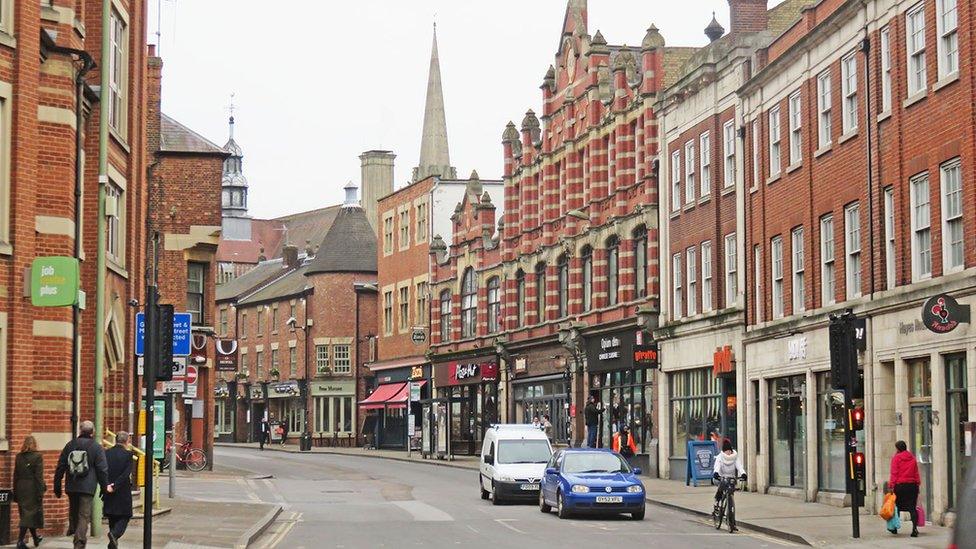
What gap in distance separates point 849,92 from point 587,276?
23.2m

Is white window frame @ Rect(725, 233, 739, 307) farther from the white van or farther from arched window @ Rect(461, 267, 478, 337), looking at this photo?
arched window @ Rect(461, 267, 478, 337)

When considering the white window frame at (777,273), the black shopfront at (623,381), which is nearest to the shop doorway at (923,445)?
the white window frame at (777,273)

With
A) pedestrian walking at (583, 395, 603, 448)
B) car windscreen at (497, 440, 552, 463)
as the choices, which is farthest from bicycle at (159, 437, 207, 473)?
car windscreen at (497, 440, 552, 463)

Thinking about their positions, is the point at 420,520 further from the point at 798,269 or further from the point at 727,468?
the point at 798,269

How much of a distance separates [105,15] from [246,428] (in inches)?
2868

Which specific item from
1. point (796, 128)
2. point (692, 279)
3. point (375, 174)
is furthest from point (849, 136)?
point (375, 174)

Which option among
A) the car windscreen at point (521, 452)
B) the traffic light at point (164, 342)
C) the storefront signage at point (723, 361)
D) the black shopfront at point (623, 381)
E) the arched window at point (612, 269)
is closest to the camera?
the traffic light at point (164, 342)

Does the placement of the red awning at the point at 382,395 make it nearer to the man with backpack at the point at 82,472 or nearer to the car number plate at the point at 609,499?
the car number plate at the point at 609,499

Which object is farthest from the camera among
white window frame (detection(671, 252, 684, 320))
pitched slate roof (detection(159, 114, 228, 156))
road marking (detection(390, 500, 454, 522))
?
pitched slate roof (detection(159, 114, 228, 156))

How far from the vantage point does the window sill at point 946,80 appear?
27281 millimetres

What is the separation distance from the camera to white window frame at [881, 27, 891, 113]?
1208 inches

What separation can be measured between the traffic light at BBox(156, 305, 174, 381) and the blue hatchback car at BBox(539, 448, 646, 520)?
492 inches

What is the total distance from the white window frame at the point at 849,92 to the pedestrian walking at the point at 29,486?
61.1 ft

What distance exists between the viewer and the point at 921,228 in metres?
29.0
